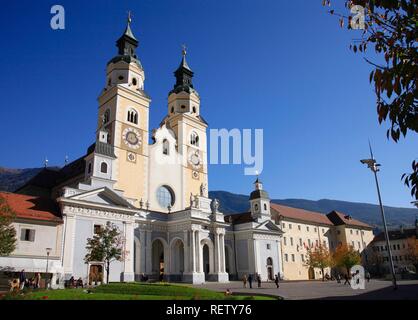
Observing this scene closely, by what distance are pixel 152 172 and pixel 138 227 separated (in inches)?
380

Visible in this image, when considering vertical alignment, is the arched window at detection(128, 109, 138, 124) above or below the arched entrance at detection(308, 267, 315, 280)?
above

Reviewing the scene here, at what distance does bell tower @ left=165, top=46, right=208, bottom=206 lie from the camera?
6100cm

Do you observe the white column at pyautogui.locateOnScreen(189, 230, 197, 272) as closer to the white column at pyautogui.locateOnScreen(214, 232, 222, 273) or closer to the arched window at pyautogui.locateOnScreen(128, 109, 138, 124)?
the white column at pyautogui.locateOnScreen(214, 232, 222, 273)

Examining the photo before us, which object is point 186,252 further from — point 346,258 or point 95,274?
point 346,258

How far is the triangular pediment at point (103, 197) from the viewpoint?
39.9 m

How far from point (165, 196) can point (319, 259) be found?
102 ft

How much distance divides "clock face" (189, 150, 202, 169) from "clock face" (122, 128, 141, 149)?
11.1 meters

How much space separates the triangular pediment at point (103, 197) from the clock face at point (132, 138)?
1197 centimetres

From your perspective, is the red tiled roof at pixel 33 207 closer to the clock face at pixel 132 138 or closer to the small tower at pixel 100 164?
the small tower at pixel 100 164

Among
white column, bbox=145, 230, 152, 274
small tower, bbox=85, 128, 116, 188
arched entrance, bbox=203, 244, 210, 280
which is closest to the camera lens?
small tower, bbox=85, 128, 116, 188

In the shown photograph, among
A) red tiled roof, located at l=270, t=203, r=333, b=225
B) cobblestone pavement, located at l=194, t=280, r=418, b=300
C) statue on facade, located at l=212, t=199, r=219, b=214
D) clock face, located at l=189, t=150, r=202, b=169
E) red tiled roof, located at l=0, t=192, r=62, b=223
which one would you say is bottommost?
cobblestone pavement, located at l=194, t=280, r=418, b=300

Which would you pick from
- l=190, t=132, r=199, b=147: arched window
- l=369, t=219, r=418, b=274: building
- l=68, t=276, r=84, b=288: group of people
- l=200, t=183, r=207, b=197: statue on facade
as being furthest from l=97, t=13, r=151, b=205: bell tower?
l=369, t=219, r=418, b=274: building

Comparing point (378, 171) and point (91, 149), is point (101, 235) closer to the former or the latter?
point (91, 149)

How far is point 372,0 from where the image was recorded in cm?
600
